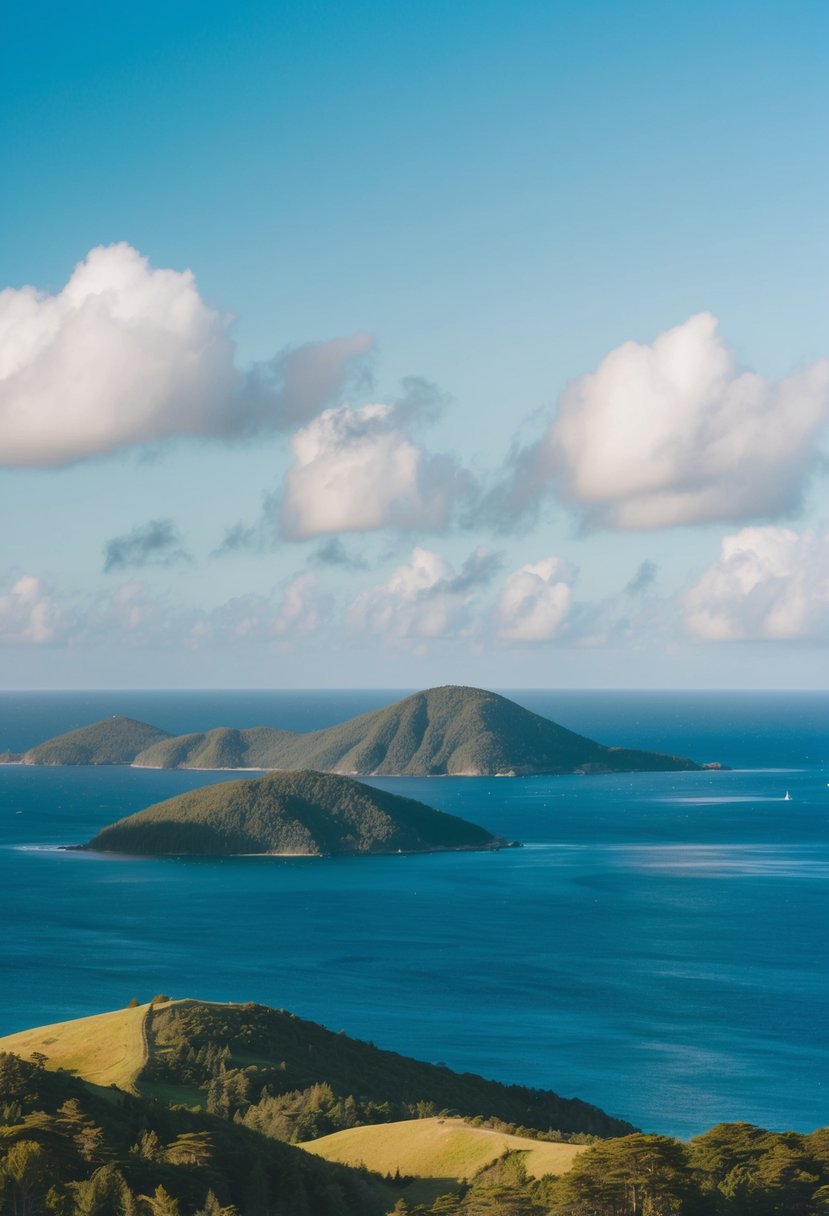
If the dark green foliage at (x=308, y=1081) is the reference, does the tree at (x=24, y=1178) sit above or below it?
above

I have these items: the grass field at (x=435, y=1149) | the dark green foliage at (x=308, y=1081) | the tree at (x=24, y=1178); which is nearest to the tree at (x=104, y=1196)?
the tree at (x=24, y=1178)

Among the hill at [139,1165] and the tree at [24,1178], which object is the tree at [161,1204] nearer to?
the hill at [139,1165]

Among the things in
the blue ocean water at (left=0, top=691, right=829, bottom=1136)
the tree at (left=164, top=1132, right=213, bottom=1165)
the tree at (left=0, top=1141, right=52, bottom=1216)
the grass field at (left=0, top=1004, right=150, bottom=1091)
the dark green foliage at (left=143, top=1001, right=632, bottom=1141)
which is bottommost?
the blue ocean water at (left=0, top=691, right=829, bottom=1136)

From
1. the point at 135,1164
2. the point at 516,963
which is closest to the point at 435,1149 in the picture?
the point at 135,1164

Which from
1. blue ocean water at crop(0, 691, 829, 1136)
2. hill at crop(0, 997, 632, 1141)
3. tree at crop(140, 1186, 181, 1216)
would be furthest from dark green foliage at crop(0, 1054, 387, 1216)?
blue ocean water at crop(0, 691, 829, 1136)

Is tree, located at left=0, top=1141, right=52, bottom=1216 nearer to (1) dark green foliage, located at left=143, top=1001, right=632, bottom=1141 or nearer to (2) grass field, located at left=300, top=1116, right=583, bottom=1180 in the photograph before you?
(2) grass field, located at left=300, top=1116, right=583, bottom=1180

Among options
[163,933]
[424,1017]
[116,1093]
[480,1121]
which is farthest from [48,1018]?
[480,1121]
